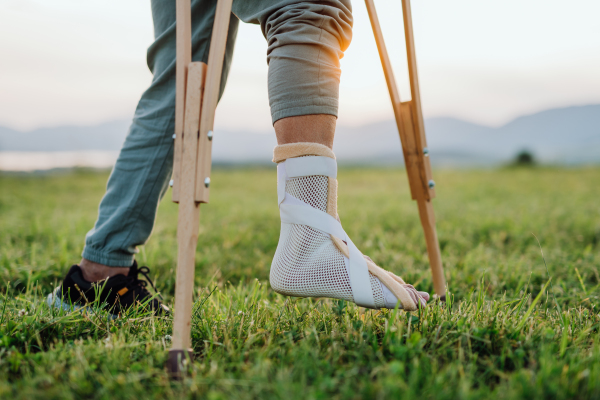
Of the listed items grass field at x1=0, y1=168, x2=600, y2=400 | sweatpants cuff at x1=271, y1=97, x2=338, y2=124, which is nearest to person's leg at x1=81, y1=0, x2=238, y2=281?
grass field at x1=0, y1=168, x2=600, y2=400

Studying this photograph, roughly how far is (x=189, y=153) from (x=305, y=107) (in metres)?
0.43

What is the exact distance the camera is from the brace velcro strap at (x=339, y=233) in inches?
55.4

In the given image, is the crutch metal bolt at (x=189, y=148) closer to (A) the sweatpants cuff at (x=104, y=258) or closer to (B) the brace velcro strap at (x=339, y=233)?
(B) the brace velcro strap at (x=339, y=233)

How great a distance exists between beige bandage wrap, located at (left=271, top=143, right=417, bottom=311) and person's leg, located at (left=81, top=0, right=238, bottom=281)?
64 centimetres

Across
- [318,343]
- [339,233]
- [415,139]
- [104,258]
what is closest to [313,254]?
[339,233]

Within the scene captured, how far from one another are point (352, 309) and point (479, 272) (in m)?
1.12

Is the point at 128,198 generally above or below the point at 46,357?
above

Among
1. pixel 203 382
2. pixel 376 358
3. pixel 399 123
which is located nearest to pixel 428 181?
pixel 399 123

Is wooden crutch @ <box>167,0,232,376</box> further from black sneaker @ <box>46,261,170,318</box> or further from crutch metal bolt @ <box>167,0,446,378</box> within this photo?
black sneaker @ <box>46,261,170,318</box>

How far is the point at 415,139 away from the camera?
1.96 meters

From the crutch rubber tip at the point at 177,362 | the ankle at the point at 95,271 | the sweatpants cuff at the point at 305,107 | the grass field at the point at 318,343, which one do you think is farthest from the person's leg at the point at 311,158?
the ankle at the point at 95,271

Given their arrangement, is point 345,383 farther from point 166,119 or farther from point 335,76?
point 166,119

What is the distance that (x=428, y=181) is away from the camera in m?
1.97

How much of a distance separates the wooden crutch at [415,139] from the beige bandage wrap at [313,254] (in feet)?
1.77
